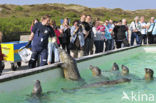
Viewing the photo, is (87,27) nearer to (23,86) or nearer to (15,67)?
(15,67)

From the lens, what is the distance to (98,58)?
10.4m

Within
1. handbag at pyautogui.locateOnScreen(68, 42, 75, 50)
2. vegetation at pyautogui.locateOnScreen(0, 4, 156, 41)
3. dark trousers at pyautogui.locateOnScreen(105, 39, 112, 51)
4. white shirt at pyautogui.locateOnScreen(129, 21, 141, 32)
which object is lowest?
vegetation at pyautogui.locateOnScreen(0, 4, 156, 41)

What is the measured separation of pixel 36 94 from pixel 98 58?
14.5 ft

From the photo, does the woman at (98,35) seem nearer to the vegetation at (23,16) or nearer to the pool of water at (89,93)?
the pool of water at (89,93)

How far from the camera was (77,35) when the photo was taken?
10.5m

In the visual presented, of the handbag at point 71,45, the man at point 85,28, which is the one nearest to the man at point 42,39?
the handbag at point 71,45

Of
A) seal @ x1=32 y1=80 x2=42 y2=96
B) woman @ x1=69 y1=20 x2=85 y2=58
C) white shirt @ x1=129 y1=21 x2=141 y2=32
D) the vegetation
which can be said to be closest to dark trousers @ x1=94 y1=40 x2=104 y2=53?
woman @ x1=69 y1=20 x2=85 y2=58

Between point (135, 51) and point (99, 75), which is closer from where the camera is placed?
point (99, 75)

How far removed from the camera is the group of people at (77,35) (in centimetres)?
838

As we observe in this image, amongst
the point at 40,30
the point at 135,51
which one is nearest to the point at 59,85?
the point at 40,30

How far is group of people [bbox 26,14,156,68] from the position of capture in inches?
330

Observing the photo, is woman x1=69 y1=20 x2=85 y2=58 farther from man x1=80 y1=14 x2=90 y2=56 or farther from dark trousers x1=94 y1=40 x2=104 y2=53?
dark trousers x1=94 y1=40 x2=104 y2=53

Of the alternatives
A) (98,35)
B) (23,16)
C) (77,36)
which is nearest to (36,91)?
(77,36)

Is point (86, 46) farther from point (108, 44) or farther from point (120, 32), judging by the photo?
point (120, 32)
